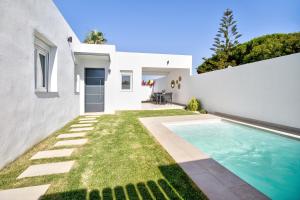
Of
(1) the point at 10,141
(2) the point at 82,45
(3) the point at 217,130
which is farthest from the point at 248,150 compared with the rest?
(2) the point at 82,45

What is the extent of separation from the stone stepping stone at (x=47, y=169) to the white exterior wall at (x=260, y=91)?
6.51 meters

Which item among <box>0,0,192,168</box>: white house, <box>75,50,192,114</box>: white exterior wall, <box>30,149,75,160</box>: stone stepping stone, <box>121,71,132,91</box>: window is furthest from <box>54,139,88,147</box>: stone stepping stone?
<box>121,71,132,91</box>: window

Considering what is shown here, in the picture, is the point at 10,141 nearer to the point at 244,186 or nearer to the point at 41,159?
the point at 41,159

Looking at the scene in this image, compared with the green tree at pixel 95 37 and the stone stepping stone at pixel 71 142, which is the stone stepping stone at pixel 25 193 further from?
the green tree at pixel 95 37

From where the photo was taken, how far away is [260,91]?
20.1ft

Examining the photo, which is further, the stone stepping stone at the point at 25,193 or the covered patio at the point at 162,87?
the covered patio at the point at 162,87

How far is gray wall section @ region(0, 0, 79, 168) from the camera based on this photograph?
2572mm

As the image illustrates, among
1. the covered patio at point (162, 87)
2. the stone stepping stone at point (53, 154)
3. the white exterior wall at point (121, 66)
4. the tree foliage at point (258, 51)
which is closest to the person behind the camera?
the stone stepping stone at point (53, 154)

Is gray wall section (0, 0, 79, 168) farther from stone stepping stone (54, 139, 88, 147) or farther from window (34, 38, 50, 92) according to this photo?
stone stepping stone (54, 139, 88, 147)

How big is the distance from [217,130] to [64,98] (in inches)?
231

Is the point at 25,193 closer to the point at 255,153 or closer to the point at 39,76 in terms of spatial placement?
the point at 39,76

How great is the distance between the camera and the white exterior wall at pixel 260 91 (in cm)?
506

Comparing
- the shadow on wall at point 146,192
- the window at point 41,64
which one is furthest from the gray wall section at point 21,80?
the shadow on wall at point 146,192

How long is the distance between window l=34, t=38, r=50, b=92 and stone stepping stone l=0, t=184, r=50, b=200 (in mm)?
2685
